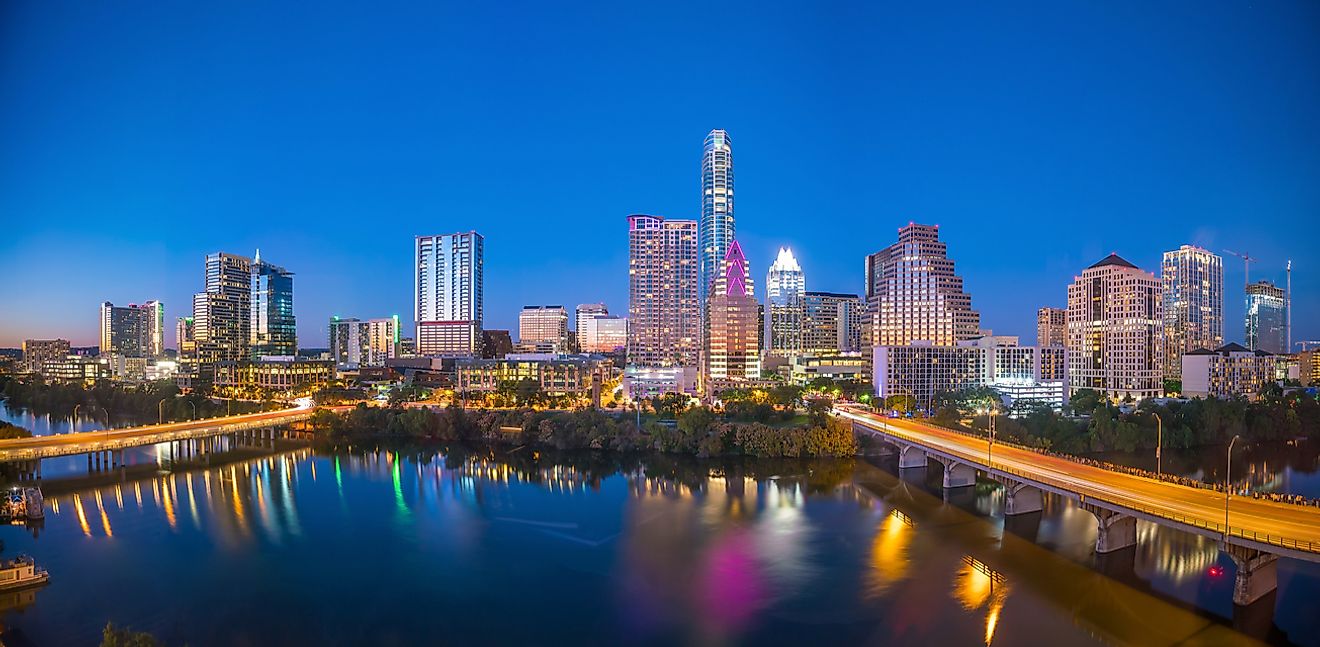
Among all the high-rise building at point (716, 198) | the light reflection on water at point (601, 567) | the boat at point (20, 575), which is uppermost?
the high-rise building at point (716, 198)

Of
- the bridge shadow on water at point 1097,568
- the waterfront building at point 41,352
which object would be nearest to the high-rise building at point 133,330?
the waterfront building at point 41,352

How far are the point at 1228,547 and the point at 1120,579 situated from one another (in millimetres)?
4809

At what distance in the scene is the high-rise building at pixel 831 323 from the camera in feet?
443

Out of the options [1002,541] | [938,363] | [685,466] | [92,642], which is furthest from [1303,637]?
[938,363]

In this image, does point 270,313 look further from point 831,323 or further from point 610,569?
point 610,569

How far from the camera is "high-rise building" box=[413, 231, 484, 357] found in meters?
152

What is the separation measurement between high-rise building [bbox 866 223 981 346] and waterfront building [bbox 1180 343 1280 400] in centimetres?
2349

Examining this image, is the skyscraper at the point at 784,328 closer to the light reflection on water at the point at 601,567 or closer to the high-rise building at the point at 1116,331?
the high-rise building at the point at 1116,331

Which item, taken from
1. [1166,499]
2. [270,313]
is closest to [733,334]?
[1166,499]

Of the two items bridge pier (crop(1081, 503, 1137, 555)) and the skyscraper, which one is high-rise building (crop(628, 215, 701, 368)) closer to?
the skyscraper

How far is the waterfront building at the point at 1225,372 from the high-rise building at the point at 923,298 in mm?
23490

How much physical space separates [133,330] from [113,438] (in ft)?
474

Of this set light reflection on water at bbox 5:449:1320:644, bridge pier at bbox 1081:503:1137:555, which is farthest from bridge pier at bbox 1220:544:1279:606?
bridge pier at bbox 1081:503:1137:555

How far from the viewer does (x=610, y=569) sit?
87.7 feet
